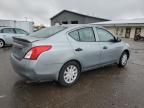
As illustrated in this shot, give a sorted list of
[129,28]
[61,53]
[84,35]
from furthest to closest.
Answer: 1. [129,28]
2. [84,35]
3. [61,53]

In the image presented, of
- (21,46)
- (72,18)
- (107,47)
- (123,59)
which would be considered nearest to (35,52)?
(21,46)

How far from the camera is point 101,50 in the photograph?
14.9ft

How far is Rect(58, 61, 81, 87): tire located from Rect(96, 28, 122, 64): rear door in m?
1.04

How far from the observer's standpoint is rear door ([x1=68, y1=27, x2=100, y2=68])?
12.9 feet

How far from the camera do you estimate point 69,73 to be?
388 cm

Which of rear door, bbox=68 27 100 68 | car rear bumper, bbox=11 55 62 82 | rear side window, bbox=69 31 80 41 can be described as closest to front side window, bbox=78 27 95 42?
rear door, bbox=68 27 100 68

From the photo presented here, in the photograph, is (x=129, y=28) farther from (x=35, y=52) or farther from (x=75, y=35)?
(x=35, y=52)

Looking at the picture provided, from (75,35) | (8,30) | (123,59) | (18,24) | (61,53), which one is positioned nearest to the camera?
(61,53)

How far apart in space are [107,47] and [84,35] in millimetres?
971

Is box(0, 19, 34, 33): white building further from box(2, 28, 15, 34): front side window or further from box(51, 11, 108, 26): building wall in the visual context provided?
box(51, 11, 108, 26): building wall

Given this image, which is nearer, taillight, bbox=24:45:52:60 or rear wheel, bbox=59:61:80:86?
taillight, bbox=24:45:52:60

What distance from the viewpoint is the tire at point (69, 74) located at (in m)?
3.73

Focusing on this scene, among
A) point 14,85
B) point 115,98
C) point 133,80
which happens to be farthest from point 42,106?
point 133,80

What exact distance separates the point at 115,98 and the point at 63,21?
36469mm
